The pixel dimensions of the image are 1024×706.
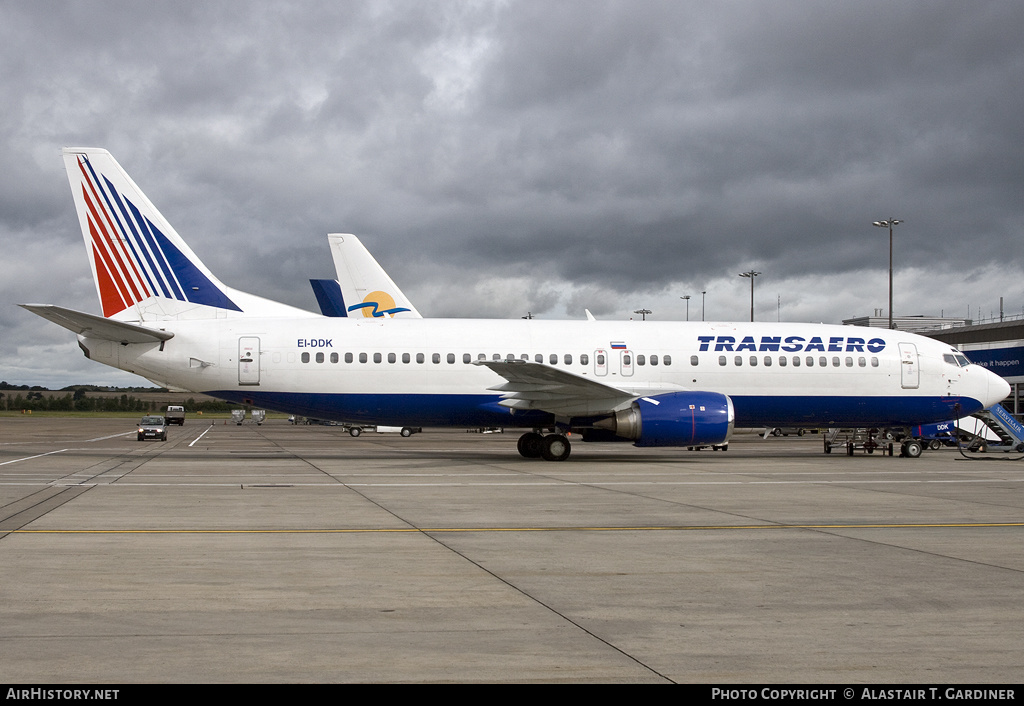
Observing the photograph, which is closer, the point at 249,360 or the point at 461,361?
the point at 249,360

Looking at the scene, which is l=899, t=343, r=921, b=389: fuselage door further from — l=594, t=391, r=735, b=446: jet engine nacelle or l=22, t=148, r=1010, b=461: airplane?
l=594, t=391, r=735, b=446: jet engine nacelle

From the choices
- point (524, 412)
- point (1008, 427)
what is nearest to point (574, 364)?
point (524, 412)

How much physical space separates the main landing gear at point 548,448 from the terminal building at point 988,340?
1491 inches

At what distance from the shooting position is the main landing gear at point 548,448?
25609 millimetres

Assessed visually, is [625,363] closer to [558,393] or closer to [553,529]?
[558,393]

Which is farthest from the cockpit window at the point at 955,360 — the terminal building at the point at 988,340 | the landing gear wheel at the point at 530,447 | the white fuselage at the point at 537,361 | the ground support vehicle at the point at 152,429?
the ground support vehicle at the point at 152,429

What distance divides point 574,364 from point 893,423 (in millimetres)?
10851

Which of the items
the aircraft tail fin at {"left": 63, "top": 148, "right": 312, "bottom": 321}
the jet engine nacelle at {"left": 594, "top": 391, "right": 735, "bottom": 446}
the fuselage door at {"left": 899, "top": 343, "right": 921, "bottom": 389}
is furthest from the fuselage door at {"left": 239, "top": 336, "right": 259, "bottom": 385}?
the fuselage door at {"left": 899, "top": 343, "right": 921, "bottom": 389}

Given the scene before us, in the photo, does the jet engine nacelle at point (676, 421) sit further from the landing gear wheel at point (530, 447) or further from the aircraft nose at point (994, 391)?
the aircraft nose at point (994, 391)

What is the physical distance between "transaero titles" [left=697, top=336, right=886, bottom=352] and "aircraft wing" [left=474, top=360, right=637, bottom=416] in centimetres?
391

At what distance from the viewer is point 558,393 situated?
2466 centimetres

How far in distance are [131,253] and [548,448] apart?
44.0 ft

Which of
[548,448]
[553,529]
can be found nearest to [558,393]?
[548,448]

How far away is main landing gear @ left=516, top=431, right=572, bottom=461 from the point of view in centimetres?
2561
